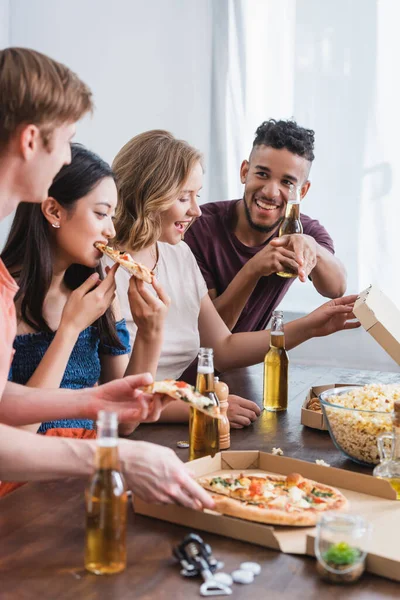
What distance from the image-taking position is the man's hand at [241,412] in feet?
6.27

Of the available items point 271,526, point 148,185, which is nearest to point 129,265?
point 148,185

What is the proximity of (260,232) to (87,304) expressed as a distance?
1478 millimetres

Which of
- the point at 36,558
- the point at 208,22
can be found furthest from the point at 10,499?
the point at 208,22

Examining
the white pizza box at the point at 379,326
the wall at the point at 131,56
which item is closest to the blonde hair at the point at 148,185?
the white pizza box at the point at 379,326

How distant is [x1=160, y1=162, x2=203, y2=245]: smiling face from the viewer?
253 cm

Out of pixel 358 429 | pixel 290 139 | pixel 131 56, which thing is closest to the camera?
pixel 358 429

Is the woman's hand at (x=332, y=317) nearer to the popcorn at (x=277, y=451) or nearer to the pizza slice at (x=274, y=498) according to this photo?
the popcorn at (x=277, y=451)

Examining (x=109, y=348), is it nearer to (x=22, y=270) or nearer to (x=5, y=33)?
(x=22, y=270)

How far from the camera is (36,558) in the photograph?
115 centimetres

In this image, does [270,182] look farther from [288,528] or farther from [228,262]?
[288,528]

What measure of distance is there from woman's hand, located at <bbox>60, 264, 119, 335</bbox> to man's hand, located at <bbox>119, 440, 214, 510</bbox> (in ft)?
2.48

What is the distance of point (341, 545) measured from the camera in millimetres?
1085

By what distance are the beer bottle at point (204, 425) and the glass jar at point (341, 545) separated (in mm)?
523

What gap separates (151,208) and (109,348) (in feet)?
1.67
